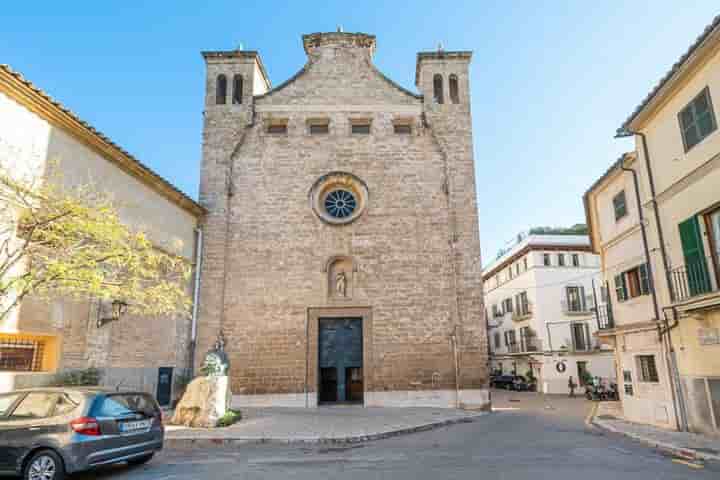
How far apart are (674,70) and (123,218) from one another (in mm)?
13843

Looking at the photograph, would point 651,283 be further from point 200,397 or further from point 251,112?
point 251,112

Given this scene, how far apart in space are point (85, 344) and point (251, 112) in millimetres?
10344

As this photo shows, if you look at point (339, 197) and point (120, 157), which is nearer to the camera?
point (120, 157)

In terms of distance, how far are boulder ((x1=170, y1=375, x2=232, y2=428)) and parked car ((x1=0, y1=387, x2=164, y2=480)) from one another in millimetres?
4323

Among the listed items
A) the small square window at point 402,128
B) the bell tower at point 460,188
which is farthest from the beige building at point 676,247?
the small square window at point 402,128

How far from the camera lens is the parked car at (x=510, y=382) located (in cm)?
3145

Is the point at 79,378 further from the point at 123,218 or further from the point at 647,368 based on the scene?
the point at 647,368

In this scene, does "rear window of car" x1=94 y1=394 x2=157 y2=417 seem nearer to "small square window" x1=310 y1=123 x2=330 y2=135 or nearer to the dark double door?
the dark double door

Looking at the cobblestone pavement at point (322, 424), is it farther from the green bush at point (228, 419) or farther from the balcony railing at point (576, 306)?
the balcony railing at point (576, 306)

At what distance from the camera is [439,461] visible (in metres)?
7.34

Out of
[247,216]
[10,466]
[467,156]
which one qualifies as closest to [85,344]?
[10,466]

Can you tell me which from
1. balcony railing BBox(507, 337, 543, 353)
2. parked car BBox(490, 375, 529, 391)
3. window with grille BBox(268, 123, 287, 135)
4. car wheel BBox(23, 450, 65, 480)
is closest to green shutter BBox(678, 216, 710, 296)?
car wheel BBox(23, 450, 65, 480)

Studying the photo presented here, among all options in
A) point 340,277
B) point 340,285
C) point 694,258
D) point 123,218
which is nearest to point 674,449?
point 694,258

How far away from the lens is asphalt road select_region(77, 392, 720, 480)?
21.1 ft
